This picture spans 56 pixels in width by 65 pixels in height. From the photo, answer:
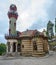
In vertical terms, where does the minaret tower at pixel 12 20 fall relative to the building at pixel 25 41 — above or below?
above

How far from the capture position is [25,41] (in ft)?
146

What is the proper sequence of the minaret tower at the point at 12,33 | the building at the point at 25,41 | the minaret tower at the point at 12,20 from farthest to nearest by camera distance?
the minaret tower at the point at 12,20
the minaret tower at the point at 12,33
the building at the point at 25,41

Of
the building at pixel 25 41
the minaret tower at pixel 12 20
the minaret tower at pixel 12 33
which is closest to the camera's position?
the building at pixel 25 41

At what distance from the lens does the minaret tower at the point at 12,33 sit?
1865 inches

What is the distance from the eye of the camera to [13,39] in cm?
4734

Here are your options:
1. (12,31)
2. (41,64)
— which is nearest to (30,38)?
(12,31)

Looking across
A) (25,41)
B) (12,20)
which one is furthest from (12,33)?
(25,41)

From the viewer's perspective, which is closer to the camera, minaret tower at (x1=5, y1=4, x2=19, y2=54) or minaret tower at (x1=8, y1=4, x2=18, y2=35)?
minaret tower at (x1=5, y1=4, x2=19, y2=54)

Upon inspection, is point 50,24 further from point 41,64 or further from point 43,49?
point 41,64

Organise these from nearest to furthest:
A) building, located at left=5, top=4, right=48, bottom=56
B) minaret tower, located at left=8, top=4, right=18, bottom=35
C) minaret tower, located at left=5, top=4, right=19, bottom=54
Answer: building, located at left=5, top=4, right=48, bottom=56
minaret tower, located at left=5, top=4, right=19, bottom=54
minaret tower, located at left=8, top=4, right=18, bottom=35

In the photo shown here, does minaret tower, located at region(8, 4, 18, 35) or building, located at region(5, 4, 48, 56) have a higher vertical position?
minaret tower, located at region(8, 4, 18, 35)

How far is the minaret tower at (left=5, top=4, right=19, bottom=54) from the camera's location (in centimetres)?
4737

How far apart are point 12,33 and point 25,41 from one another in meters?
6.29

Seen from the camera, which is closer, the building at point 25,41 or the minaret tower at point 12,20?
the building at point 25,41
